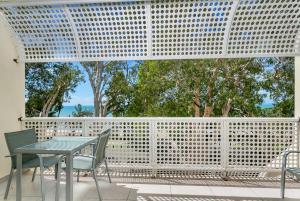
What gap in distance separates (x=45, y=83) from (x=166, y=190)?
9.26 metres

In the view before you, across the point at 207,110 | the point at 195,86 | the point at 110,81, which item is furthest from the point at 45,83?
the point at 207,110

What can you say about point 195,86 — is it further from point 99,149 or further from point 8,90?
point 99,149

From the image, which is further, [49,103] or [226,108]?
[49,103]

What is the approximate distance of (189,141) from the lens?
14.8ft

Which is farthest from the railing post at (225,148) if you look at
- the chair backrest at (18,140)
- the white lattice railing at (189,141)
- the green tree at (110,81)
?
the green tree at (110,81)

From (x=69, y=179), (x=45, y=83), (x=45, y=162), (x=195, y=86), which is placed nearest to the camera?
(x=69, y=179)

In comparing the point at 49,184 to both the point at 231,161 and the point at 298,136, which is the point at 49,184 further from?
the point at 298,136

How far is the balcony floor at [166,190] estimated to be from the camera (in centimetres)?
349

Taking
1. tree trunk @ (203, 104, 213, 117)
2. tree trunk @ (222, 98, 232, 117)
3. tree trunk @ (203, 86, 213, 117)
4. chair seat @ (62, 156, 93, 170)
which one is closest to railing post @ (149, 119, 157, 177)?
chair seat @ (62, 156, 93, 170)

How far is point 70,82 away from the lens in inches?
498

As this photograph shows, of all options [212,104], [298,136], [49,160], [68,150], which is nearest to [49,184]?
[49,160]

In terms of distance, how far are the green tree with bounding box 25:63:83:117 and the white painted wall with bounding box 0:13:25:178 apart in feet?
22.0

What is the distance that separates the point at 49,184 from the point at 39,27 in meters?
2.29

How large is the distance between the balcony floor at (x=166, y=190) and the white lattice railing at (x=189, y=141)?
0.93 feet
